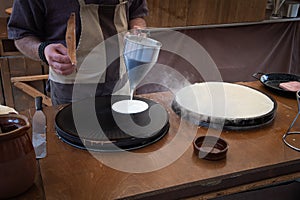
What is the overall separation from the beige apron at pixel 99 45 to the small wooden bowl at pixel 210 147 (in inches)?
26.2

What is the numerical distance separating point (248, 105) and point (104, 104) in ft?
1.66

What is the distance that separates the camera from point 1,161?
681 mm

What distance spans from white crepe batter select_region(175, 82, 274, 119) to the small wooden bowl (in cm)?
13

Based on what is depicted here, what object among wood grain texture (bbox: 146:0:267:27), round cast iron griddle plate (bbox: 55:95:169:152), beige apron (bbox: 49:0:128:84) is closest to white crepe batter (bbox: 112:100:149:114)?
round cast iron griddle plate (bbox: 55:95:169:152)

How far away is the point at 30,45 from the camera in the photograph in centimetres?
129

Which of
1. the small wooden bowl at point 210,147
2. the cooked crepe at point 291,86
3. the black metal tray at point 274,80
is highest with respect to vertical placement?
the cooked crepe at point 291,86

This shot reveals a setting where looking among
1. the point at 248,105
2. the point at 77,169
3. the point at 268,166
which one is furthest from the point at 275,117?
the point at 77,169

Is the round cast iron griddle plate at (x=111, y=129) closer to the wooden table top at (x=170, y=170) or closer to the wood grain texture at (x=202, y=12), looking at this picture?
the wooden table top at (x=170, y=170)

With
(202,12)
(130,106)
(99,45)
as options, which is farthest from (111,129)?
(202,12)

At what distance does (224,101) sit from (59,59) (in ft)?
1.92

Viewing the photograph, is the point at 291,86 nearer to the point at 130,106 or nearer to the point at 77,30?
the point at 130,106

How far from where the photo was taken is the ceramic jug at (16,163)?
0.69 meters

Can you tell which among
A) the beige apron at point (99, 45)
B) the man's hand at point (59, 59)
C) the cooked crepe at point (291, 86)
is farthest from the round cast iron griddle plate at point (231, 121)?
the beige apron at point (99, 45)

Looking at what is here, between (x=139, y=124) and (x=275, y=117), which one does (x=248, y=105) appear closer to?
(x=275, y=117)
